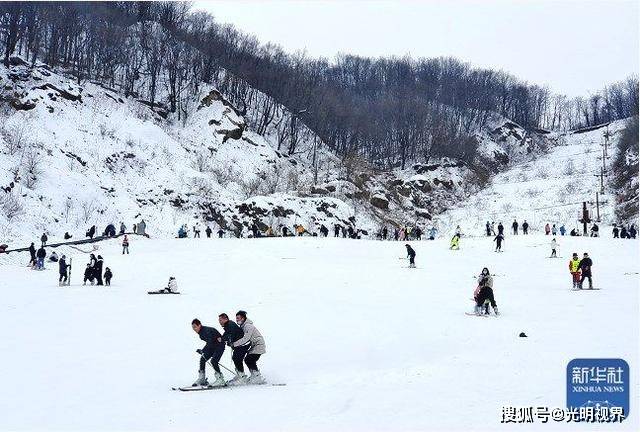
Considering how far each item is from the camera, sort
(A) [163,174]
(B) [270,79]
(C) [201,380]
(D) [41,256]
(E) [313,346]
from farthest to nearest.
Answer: (B) [270,79], (A) [163,174], (D) [41,256], (E) [313,346], (C) [201,380]

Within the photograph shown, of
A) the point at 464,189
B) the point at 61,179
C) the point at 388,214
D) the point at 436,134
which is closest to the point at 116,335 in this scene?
the point at 61,179

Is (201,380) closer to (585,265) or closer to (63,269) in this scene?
(63,269)

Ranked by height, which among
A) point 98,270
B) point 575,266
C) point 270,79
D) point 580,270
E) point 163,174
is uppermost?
point 270,79

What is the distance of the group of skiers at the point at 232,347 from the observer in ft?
34.6

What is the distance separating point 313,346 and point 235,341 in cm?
334

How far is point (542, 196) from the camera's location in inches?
2859

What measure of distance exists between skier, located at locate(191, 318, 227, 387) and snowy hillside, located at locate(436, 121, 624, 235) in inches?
2092

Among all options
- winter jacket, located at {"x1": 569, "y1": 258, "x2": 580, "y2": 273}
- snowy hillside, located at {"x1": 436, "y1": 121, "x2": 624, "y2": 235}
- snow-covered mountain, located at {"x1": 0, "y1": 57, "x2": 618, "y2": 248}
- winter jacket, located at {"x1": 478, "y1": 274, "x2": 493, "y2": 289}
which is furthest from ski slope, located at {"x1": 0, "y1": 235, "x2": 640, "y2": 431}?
snowy hillside, located at {"x1": 436, "y1": 121, "x2": 624, "y2": 235}

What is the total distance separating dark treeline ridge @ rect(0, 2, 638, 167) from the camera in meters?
66.1

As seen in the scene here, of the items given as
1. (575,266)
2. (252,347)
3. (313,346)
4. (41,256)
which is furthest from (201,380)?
(41,256)

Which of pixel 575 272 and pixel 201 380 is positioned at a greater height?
pixel 575 272

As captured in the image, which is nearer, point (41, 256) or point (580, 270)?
point (580, 270)

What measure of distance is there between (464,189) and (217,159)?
36.4m

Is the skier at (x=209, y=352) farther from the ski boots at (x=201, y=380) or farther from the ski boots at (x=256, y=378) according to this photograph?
the ski boots at (x=256, y=378)
